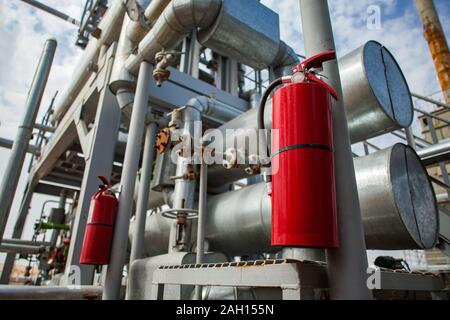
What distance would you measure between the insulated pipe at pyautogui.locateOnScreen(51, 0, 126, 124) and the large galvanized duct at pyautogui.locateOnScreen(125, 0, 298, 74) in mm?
1337

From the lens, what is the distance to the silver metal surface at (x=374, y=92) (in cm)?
185

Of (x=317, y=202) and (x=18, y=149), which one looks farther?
(x=18, y=149)

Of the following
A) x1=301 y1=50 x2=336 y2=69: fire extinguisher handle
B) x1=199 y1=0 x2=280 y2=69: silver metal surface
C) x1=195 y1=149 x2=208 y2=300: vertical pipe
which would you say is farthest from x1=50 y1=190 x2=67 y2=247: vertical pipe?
x1=301 y1=50 x2=336 y2=69: fire extinguisher handle

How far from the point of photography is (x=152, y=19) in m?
3.67

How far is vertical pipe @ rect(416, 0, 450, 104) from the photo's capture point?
49.9 ft

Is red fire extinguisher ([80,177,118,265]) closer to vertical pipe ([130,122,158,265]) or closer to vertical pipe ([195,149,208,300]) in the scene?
vertical pipe ([130,122,158,265])

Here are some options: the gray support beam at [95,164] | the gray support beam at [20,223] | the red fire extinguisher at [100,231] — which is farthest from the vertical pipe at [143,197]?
the gray support beam at [20,223]

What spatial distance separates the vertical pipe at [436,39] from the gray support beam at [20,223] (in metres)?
18.4

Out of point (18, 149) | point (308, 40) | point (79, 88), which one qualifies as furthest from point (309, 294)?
point (79, 88)

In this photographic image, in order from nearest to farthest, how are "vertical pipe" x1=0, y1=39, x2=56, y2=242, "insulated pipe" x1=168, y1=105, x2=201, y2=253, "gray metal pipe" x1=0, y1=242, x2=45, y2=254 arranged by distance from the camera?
"insulated pipe" x1=168, y1=105, x2=201, y2=253 < "vertical pipe" x1=0, y1=39, x2=56, y2=242 < "gray metal pipe" x1=0, y1=242, x2=45, y2=254

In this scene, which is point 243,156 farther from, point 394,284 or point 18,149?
point 18,149

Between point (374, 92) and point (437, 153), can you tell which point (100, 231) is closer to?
point (374, 92)
